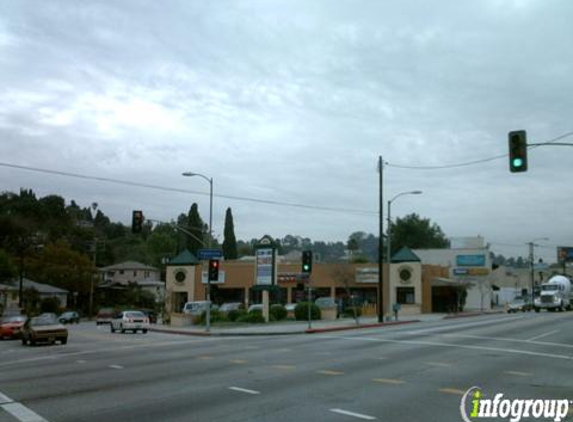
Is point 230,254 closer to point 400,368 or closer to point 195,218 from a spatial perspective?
point 195,218

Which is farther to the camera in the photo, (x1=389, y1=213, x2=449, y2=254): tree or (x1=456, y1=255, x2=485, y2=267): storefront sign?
(x1=389, y1=213, x2=449, y2=254): tree

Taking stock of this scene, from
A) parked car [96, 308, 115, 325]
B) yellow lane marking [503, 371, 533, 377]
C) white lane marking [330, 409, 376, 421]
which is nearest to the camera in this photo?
white lane marking [330, 409, 376, 421]

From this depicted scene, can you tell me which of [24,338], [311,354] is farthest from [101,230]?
[311,354]

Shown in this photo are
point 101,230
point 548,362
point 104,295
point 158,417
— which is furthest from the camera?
point 101,230

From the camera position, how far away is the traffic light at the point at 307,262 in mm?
37750

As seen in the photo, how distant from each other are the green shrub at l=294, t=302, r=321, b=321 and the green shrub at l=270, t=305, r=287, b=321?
1.09 metres

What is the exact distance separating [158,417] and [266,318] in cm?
3594

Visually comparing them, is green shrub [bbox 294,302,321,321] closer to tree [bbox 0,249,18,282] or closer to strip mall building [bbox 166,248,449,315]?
strip mall building [bbox 166,248,449,315]

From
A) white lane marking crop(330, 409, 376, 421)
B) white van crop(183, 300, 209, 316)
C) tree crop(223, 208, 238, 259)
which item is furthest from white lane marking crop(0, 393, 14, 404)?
tree crop(223, 208, 238, 259)

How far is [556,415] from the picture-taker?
10.6m

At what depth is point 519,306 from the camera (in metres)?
71.3

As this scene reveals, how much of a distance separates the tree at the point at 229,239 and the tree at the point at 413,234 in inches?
1489

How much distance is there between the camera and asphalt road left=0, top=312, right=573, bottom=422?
1082cm

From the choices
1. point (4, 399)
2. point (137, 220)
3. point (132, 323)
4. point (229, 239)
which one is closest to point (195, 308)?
point (132, 323)
